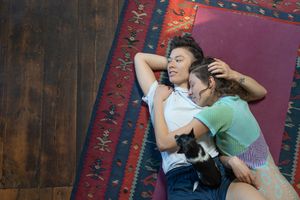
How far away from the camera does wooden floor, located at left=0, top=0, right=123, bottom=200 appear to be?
1.71 metres

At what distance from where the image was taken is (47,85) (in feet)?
5.93

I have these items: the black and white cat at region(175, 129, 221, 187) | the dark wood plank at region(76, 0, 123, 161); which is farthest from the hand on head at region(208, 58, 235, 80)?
the dark wood plank at region(76, 0, 123, 161)

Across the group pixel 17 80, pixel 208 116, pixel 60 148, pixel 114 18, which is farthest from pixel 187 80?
pixel 17 80

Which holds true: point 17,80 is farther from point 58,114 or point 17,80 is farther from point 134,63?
point 134,63

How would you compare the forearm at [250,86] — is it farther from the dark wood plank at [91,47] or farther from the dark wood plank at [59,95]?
the dark wood plank at [59,95]

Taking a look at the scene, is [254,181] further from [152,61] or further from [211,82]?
[152,61]

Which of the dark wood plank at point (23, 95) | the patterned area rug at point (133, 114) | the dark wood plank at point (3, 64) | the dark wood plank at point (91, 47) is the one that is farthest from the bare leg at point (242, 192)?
the dark wood plank at point (3, 64)

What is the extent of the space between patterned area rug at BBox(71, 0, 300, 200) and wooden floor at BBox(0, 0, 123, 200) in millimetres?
74

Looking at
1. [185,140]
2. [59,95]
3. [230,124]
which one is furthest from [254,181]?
[59,95]

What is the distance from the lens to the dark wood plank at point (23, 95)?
1.71m

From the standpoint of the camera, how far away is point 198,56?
1.63 m

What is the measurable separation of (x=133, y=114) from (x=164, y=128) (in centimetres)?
26

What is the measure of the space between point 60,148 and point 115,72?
1.50 ft

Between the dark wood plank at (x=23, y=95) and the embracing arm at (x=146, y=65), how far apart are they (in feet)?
1.65
